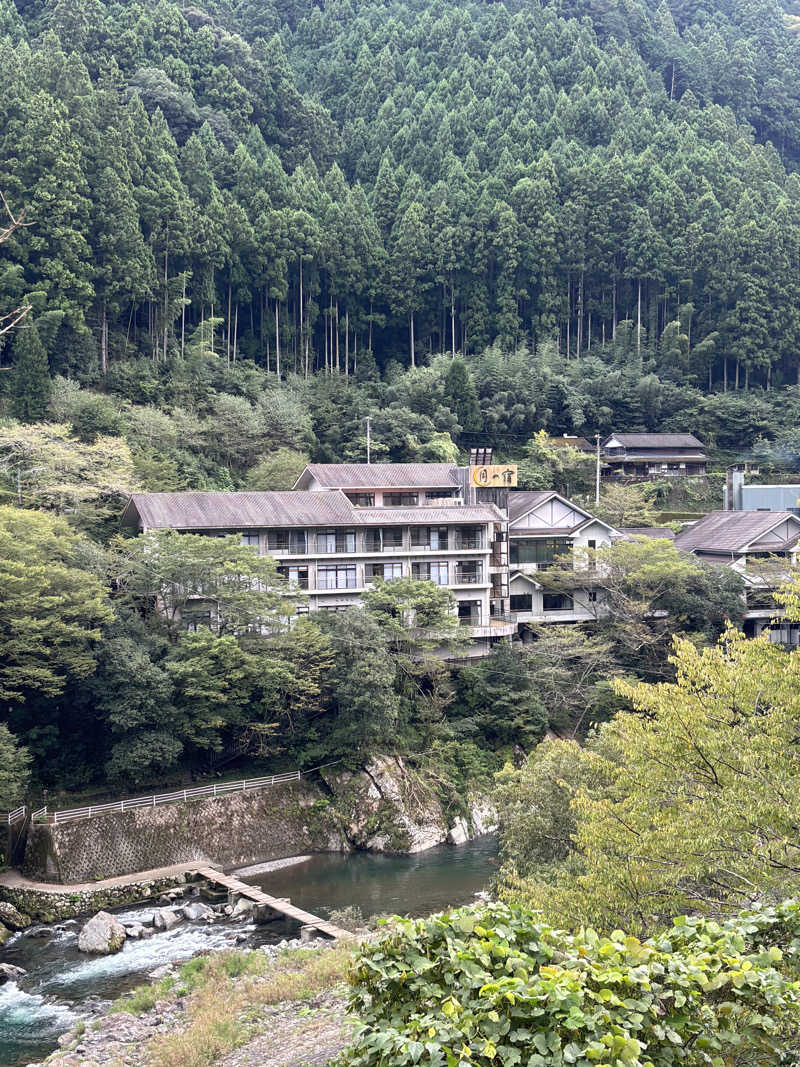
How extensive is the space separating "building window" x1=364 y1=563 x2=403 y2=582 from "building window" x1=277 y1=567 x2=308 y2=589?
2.17 metres

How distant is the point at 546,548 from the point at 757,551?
8242mm

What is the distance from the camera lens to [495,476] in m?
33.2

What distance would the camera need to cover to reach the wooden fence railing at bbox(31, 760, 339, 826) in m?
20.4

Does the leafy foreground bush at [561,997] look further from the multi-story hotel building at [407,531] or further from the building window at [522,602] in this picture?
the building window at [522,602]

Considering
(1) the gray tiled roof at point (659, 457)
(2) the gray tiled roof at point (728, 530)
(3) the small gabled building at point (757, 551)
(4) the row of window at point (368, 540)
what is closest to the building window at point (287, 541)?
(4) the row of window at point (368, 540)

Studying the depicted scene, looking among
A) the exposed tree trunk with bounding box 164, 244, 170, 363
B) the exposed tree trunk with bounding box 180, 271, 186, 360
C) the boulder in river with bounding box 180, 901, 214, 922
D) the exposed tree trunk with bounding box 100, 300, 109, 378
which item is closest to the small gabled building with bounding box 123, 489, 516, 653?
the boulder in river with bounding box 180, 901, 214, 922

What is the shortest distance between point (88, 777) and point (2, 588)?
535 cm

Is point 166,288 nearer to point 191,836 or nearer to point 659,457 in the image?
point 659,457

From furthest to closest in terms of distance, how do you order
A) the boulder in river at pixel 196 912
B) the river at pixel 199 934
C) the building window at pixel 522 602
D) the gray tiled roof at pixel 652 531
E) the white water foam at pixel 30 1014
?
the gray tiled roof at pixel 652 531
the building window at pixel 522 602
the boulder in river at pixel 196 912
the river at pixel 199 934
the white water foam at pixel 30 1014

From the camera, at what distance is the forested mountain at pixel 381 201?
130 ft

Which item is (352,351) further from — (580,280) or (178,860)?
(178,860)

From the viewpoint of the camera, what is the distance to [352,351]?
173 ft

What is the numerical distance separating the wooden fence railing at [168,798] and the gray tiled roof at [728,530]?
62.3ft

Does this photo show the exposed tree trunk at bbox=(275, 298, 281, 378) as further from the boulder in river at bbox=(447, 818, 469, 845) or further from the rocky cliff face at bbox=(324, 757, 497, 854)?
the boulder in river at bbox=(447, 818, 469, 845)
